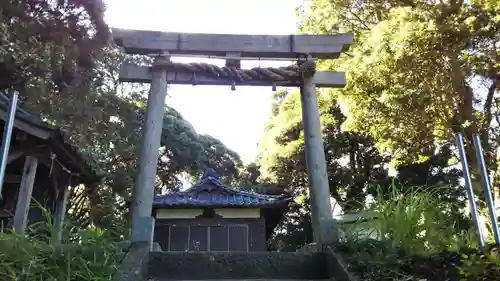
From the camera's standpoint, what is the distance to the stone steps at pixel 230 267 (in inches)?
146

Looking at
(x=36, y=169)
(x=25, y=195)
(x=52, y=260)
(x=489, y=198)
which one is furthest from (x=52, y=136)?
(x=489, y=198)

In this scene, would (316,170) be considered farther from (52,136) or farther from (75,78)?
(75,78)

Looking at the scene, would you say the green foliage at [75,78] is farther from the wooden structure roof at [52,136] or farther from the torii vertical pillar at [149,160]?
the torii vertical pillar at [149,160]

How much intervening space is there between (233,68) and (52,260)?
3.19 metres

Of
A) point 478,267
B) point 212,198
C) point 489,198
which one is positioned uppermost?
point 212,198

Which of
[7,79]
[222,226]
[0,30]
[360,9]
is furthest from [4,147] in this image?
[360,9]

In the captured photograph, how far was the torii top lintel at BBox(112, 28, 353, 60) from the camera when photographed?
5.35 m

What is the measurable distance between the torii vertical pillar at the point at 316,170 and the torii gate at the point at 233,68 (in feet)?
0.04

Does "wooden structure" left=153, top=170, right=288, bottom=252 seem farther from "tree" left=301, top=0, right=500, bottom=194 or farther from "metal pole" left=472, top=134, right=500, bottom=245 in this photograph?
"metal pole" left=472, top=134, right=500, bottom=245

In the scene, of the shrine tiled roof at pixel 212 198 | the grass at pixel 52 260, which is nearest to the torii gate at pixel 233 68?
the grass at pixel 52 260

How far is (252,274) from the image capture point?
3719mm

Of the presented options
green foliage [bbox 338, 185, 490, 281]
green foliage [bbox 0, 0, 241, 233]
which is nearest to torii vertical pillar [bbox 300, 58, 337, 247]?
green foliage [bbox 338, 185, 490, 281]

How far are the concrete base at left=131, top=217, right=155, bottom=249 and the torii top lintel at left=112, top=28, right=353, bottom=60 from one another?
2169 millimetres

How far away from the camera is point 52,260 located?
2865 millimetres
